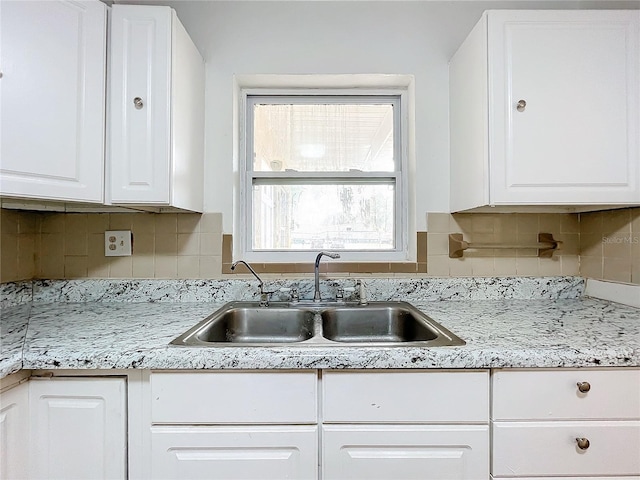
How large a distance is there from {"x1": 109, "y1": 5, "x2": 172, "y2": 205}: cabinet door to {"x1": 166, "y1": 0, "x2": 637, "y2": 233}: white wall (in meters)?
0.37

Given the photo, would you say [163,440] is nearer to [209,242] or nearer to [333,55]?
[209,242]

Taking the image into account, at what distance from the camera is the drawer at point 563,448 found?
95 centimetres

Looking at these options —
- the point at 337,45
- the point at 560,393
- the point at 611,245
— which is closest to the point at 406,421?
the point at 560,393

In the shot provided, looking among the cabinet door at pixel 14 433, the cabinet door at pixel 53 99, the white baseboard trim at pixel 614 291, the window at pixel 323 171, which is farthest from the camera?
the window at pixel 323 171

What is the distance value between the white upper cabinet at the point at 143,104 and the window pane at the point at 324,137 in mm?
566

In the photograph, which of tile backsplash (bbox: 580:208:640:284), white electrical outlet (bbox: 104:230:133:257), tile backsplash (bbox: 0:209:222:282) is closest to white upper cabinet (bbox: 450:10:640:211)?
tile backsplash (bbox: 580:208:640:284)

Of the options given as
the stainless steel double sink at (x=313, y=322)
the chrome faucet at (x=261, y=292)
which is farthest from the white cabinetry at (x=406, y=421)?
the chrome faucet at (x=261, y=292)

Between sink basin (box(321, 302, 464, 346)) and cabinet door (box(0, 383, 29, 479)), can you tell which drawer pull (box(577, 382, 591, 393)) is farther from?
cabinet door (box(0, 383, 29, 479))

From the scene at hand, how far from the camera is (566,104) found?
4.27ft

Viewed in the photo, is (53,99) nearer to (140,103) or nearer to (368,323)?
(140,103)

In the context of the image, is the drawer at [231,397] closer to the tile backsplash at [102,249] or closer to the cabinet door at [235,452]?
the cabinet door at [235,452]

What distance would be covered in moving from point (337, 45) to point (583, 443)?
5.71 feet

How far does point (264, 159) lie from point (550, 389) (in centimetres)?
149

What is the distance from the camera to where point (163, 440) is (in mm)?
951
